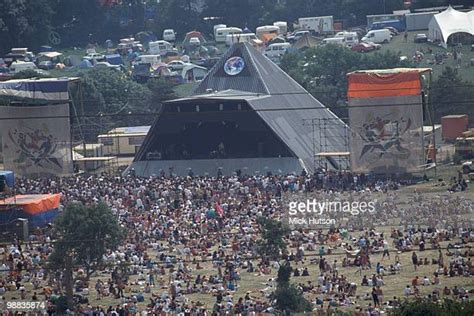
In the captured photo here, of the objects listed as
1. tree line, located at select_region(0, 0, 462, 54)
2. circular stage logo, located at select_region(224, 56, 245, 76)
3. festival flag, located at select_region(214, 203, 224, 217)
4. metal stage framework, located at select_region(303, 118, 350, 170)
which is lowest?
festival flag, located at select_region(214, 203, 224, 217)

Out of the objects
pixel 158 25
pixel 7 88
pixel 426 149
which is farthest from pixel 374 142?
pixel 158 25

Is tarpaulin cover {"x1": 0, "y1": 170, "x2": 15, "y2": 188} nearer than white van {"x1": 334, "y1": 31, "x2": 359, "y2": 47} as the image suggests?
Yes

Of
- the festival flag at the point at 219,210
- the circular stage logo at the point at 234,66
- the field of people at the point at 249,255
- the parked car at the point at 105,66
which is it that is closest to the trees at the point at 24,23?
the parked car at the point at 105,66

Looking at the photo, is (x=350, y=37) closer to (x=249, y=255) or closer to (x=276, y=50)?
(x=276, y=50)

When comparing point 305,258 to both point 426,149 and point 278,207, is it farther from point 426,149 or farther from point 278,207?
point 426,149

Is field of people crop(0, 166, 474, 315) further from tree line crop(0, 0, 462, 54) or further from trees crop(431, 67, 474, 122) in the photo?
tree line crop(0, 0, 462, 54)

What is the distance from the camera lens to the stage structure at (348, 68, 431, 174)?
47938 millimetres

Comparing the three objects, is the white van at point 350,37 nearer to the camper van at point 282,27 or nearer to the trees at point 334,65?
the camper van at point 282,27

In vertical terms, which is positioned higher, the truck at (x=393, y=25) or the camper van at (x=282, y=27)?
the camper van at (x=282, y=27)

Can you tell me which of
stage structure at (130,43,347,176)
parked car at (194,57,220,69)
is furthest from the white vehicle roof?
stage structure at (130,43,347,176)

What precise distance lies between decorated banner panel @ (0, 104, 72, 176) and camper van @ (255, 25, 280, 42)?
1234 inches

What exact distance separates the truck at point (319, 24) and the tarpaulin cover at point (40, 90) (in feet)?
106

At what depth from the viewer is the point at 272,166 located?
49.9m

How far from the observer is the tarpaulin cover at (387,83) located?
4791 centimetres
